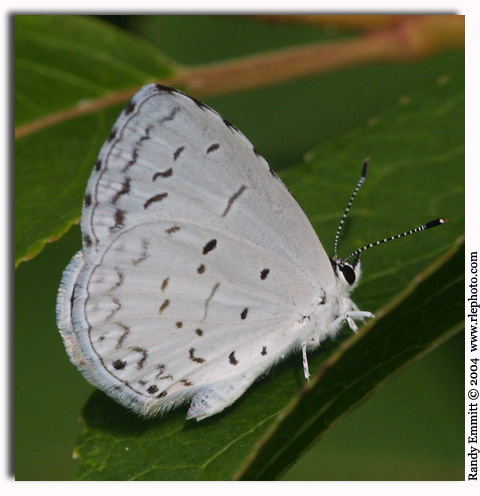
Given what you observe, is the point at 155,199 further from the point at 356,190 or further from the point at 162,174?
the point at 356,190

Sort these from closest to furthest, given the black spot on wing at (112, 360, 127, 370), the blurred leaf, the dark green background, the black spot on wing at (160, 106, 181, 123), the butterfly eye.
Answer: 1. the blurred leaf
2. the black spot on wing at (160, 106, 181, 123)
3. the black spot on wing at (112, 360, 127, 370)
4. the butterfly eye
5. the dark green background

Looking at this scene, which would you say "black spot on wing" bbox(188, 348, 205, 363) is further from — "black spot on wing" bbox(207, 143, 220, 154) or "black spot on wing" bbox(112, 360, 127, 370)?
"black spot on wing" bbox(207, 143, 220, 154)

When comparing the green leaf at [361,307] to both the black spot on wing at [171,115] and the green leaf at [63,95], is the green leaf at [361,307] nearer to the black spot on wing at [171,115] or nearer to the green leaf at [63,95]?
the black spot on wing at [171,115]

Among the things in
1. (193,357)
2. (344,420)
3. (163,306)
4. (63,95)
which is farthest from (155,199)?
(344,420)

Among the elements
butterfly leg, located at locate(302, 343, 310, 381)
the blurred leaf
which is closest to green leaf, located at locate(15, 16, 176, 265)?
butterfly leg, located at locate(302, 343, 310, 381)

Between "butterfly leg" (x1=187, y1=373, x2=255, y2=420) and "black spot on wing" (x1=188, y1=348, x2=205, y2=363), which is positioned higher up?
"black spot on wing" (x1=188, y1=348, x2=205, y2=363)

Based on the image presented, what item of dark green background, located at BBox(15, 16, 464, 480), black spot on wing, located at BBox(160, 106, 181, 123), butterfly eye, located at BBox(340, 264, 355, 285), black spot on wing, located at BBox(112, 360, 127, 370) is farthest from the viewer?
dark green background, located at BBox(15, 16, 464, 480)
